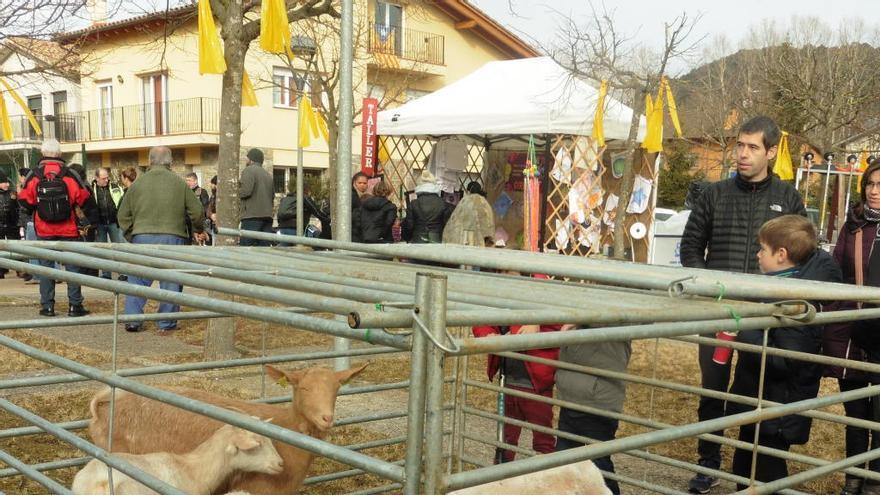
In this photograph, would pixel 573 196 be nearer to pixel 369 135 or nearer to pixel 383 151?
pixel 369 135

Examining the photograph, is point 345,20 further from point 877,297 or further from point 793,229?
point 877,297

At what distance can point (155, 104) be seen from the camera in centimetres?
2897

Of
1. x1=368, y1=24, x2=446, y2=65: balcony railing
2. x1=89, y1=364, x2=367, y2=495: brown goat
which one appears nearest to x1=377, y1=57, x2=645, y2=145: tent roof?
x1=89, y1=364, x2=367, y2=495: brown goat

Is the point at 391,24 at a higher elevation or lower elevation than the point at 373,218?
higher

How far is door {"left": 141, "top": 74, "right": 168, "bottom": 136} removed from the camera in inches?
1131

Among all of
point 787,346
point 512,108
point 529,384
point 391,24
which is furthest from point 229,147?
point 391,24

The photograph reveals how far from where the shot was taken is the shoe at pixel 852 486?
4611 mm

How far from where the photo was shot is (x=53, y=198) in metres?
8.95

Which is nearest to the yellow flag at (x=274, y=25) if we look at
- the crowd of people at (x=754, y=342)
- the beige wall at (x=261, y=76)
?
the crowd of people at (x=754, y=342)

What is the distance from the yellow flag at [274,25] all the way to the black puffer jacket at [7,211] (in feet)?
26.8

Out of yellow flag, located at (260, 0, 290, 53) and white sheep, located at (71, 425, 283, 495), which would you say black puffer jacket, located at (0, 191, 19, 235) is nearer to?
yellow flag, located at (260, 0, 290, 53)

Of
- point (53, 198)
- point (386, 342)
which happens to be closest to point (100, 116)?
point (53, 198)

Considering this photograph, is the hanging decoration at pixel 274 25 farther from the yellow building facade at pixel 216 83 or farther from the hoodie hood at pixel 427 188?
the yellow building facade at pixel 216 83

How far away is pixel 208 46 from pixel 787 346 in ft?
18.6
